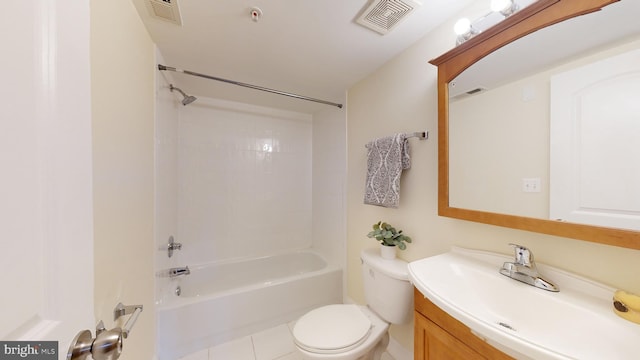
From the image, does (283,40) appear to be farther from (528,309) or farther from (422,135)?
(528,309)

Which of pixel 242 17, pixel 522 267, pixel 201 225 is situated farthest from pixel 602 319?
pixel 201 225

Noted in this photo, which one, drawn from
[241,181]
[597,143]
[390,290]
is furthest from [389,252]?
[241,181]

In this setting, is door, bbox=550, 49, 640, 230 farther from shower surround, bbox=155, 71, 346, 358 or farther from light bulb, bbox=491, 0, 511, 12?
shower surround, bbox=155, 71, 346, 358

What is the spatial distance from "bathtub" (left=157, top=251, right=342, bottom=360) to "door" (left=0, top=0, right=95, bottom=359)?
141 cm

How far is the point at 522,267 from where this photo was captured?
903mm

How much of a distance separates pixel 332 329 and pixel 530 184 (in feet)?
4.06

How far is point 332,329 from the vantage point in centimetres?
129

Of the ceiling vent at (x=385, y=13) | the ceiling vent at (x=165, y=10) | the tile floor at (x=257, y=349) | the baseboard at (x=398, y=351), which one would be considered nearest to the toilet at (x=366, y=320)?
the baseboard at (x=398, y=351)

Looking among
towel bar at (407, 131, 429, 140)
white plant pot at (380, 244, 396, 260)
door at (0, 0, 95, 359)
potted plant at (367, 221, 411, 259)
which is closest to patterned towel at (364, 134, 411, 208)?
towel bar at (407, 131, 429, 140)

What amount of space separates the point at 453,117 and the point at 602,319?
94 cm

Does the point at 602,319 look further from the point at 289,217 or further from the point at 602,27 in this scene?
the point at 289,217

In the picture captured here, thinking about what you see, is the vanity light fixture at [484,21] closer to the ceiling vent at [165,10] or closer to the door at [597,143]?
the door at [597,143]

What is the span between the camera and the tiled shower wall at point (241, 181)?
7.79 ft

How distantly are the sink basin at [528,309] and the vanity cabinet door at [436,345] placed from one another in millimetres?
124
